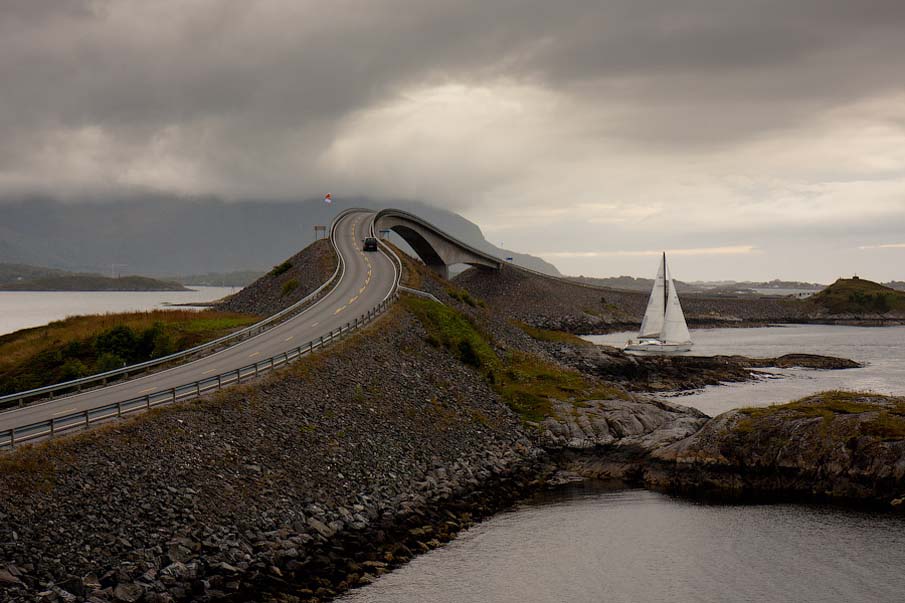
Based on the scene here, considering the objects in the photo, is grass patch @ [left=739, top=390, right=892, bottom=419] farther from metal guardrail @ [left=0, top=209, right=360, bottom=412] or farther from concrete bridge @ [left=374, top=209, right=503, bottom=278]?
concrete bridge @ [left=374, top=209, right=503, bottom=278]

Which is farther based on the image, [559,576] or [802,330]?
[802,330]

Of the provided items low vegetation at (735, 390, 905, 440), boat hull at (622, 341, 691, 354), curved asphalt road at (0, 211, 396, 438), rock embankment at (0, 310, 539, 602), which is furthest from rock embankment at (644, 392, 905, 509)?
boat hull at (622, 341, 691, 354)

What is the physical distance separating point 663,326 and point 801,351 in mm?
25585

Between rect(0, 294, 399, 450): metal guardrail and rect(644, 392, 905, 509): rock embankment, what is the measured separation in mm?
23418

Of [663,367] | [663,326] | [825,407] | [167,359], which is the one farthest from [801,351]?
[167,359]

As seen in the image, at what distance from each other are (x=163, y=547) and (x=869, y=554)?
2876 centimetres

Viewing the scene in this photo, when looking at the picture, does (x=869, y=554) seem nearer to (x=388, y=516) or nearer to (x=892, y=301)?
(x=388, y=516)

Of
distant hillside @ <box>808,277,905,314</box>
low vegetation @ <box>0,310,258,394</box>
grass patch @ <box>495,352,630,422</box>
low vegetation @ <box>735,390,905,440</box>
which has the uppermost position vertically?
low vegetation @ <box>0,310,258,394</box>

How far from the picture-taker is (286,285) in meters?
84.1

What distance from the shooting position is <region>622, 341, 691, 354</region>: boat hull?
102m

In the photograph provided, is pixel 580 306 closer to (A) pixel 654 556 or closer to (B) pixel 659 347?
(B) pixel 659 347

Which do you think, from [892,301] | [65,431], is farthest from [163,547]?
[892,301]

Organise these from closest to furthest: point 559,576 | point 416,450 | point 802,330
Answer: point 559,576, point 416,450, point 802,330

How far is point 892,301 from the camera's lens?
636 ft
